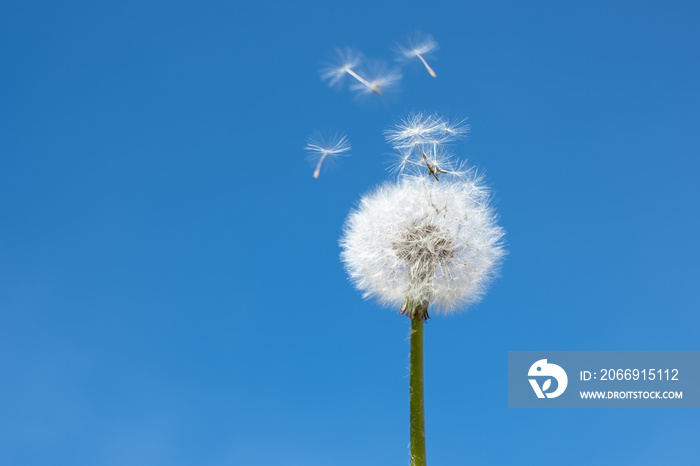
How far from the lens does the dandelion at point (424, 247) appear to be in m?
11.6

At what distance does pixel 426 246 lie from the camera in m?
11.7

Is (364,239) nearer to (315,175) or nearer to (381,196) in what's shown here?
(381,196)

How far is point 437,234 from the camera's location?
11.8 m

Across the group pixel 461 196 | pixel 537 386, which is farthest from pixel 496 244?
pixel 537 386

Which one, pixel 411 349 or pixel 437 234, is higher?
pixel 437 234

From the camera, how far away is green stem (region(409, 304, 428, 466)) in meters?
10.4

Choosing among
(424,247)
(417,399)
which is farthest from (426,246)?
(417,399)

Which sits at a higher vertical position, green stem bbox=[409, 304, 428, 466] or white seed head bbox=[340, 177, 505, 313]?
white seed head bbox=[340, 177, 505, 313]

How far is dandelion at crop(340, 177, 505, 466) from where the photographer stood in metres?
11.6

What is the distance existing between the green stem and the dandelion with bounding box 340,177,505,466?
37 cm

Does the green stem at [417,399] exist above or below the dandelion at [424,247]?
below

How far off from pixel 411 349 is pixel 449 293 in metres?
1.26

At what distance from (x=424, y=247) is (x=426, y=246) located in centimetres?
4

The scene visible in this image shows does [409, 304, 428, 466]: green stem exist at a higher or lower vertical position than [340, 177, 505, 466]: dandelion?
lower
